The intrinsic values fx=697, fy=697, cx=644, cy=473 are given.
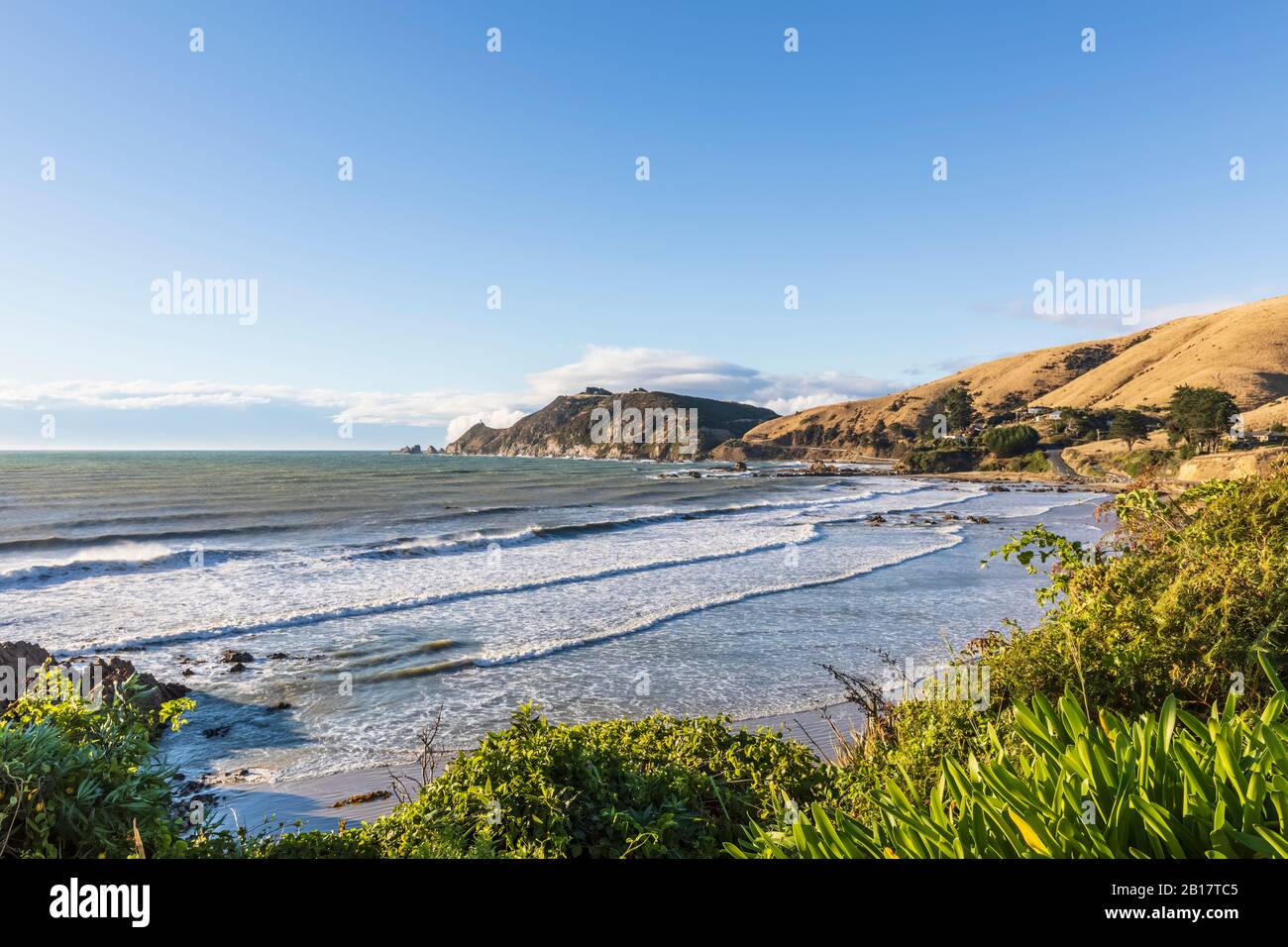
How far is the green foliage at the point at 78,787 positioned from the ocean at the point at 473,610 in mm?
5361

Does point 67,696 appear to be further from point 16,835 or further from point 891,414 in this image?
point 891,414

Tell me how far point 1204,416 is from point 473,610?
261 ft

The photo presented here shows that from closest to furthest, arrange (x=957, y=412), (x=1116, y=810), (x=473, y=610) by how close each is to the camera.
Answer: (x=1116, y=810), (x=473, y=610), (x=957, y=412)

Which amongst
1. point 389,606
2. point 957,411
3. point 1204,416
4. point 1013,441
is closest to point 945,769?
point 389,606

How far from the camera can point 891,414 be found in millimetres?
163625

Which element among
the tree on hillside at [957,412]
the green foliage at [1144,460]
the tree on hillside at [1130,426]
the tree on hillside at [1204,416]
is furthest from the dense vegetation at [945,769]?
the tree on hillside at [957,412]

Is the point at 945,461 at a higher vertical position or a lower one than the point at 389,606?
higher

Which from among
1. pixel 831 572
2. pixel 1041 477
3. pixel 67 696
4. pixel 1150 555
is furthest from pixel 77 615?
pixel 1041 477

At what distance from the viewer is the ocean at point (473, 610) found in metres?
11.8

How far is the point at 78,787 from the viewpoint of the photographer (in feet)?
10.7

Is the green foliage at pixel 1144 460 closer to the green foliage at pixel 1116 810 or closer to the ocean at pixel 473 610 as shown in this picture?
the ocean at pixel 473 610

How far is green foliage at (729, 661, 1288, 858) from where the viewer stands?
5.81 feet

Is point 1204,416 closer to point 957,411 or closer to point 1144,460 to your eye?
point 1144,460

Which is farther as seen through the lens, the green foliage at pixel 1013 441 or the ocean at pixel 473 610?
the green foliage at pixel 1013 441
